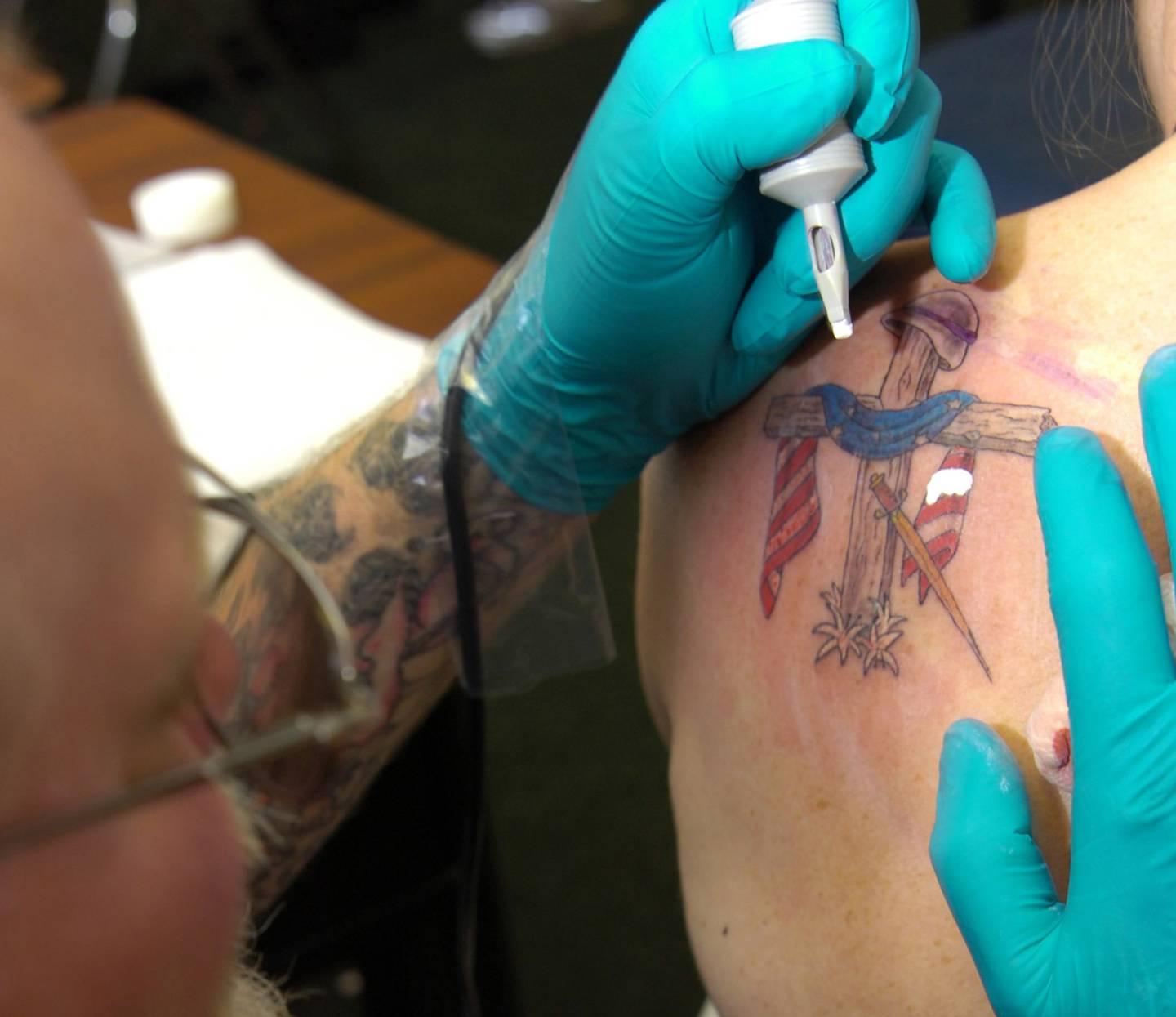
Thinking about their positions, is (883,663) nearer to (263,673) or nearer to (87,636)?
(263,673)

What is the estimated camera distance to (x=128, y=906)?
0.48 meters

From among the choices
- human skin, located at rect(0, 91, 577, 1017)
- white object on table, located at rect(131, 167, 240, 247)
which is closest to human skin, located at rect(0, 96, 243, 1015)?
human skin, located at rect(0, 91, 577, 1017)

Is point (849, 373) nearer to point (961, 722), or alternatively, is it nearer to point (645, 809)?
point (961, 722)

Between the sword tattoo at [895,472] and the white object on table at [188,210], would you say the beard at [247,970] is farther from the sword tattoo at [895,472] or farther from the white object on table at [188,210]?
the white object on table at [188,210]

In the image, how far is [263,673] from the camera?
2.36 ft

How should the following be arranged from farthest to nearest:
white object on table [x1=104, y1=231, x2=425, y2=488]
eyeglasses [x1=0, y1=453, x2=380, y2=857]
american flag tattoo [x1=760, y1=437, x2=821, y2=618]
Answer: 1. white object on table [x1=104, y1=231, x2=425, y2=488]
2. american flag tattoo [x1=760, y1=437, x2=821, y2=618]
3. eyeglasses [x1=0, y1=453, x2=380, y2=857]

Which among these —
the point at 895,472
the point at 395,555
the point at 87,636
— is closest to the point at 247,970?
the point at 395,555

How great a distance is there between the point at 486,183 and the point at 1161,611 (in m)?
3.23

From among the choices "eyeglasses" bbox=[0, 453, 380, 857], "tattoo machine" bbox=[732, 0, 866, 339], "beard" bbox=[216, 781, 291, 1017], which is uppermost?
"tattoo machine" bbox=[732, 0, 866, 339]

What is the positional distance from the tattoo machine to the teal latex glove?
1cm

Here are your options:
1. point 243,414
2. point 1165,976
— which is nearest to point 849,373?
point 1165,976

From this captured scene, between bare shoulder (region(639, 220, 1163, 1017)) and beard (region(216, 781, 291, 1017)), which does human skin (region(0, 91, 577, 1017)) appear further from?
bare shoulder (region(639, 220, 1163, 1017))

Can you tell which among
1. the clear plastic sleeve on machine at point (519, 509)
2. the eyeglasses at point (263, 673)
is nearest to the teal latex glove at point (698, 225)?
the clear plastic sleeve on machine at point (519, 509)

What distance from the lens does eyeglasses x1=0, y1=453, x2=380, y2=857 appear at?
0.55 m
